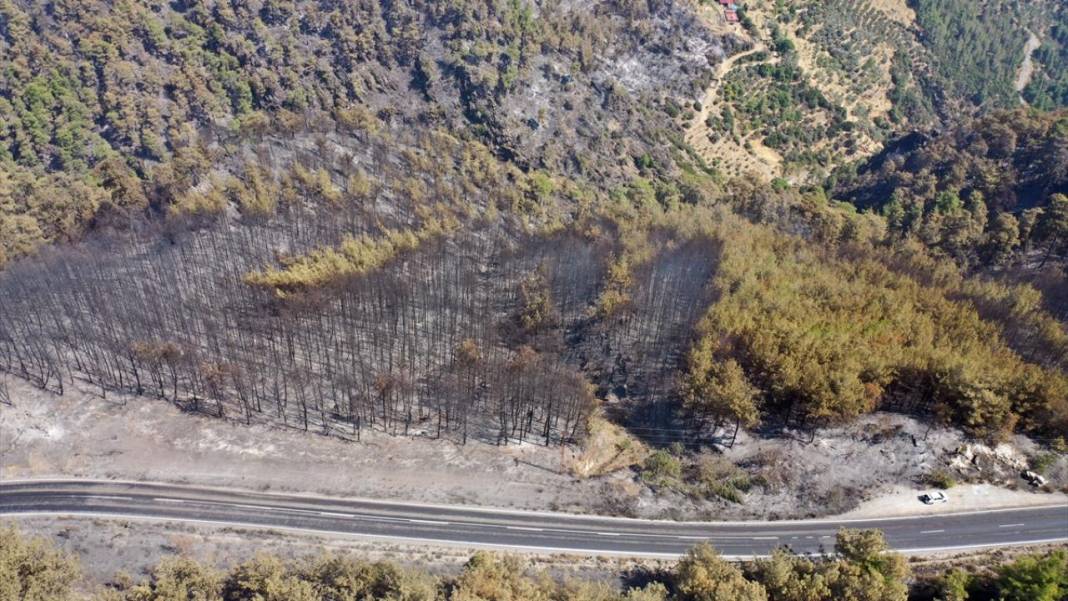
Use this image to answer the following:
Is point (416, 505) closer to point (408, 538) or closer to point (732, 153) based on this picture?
point (408, 538)

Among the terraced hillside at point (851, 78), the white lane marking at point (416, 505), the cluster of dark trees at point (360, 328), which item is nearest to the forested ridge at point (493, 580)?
the white lane marking at point (416, 505)

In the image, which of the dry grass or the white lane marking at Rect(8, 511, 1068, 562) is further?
the dry grass

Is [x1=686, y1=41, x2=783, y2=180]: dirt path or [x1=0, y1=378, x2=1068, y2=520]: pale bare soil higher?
[x1=686, y1=41, x2=783, y2=180]: dirt path

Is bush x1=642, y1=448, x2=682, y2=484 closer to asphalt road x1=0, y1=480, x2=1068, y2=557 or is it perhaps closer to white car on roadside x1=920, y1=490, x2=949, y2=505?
asphalt road x1=0, y1=480, x2=1068, y2=557

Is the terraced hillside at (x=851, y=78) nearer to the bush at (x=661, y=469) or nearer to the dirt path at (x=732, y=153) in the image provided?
the dirt path at (x=732, y=153)

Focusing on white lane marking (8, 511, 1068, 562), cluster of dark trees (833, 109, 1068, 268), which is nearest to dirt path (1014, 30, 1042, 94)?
cluster of dark trees (833, 109, 1068, 268)
